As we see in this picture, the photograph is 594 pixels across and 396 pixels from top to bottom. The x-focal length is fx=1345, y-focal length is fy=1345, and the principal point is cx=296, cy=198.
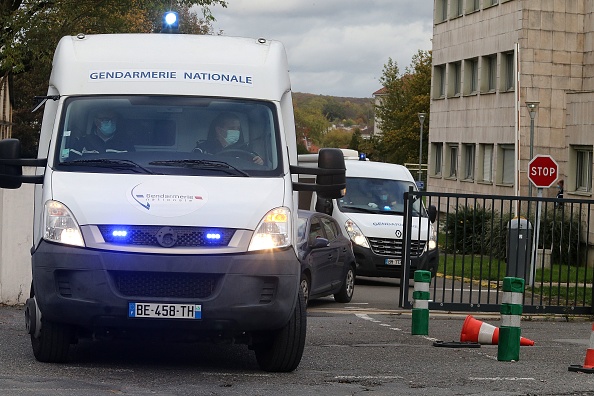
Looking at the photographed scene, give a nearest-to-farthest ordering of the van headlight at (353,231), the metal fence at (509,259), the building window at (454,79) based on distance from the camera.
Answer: the metal fence at (509,259) → the van headlight at (353,231) → the building window at (454,79)

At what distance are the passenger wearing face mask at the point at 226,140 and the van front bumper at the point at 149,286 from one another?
1010 mm

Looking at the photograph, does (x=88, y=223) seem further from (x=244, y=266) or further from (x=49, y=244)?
(x=244, y=266)

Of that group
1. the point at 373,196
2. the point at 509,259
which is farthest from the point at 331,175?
the point at 373,196

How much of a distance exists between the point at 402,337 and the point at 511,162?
1505 inches

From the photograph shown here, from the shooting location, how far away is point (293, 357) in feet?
35.5

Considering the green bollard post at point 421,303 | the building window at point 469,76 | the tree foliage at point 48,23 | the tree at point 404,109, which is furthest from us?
the tree at point 404,109

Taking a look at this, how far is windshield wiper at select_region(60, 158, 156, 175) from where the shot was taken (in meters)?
10.4

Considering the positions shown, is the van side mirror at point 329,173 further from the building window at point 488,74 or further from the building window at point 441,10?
the building window at point 441,10

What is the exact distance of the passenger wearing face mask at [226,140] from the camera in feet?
35.3

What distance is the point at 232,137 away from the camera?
10875mm

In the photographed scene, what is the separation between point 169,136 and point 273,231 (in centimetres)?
125

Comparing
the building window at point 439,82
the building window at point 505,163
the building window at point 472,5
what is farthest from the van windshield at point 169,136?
the building window at point 439,82

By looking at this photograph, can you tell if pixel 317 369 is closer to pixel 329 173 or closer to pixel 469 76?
pixel 329 173

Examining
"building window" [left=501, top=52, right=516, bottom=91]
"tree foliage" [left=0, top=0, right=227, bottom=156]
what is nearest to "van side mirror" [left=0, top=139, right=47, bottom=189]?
"tree foliage" [left=0, top=0, right=227, bottom=156]
